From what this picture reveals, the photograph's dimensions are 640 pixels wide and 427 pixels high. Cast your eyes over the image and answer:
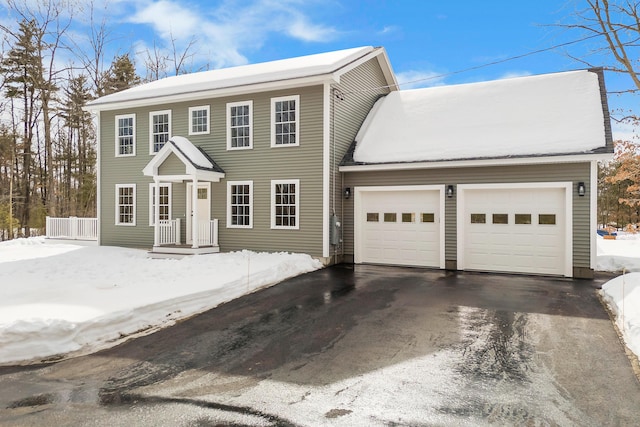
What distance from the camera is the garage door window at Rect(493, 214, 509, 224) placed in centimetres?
1067

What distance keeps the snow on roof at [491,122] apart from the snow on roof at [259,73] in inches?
95.3

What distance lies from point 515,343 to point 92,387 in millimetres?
4924

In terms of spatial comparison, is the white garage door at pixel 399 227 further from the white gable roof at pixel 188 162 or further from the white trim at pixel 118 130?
the white trim at pixel 118 130

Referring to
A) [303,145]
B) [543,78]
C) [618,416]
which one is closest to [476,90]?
[543,78]

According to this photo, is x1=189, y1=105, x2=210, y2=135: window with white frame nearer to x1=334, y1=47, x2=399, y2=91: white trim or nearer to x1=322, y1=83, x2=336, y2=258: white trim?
x1=322, y1=83, x2=336, y2=258: white trim

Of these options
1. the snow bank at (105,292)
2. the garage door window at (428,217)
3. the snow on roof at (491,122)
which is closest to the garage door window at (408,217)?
the garage door window at (428,217)

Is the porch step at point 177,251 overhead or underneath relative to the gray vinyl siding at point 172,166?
underneath

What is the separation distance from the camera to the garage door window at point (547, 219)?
1019cm

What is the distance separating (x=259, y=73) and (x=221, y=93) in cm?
142

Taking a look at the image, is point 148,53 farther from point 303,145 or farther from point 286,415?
point 286,415

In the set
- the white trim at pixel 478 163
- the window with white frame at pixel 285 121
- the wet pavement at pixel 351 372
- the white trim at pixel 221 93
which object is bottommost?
the wet pavement at pixel 351 372

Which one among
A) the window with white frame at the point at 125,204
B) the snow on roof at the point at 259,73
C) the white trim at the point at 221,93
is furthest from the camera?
the window with white frame at the point at 125,204

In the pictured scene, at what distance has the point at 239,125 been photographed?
13039 millimetres

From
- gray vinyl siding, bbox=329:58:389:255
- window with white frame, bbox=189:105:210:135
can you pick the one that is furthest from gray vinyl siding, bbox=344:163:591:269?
window with white frame, bbox=189:105:210:135
